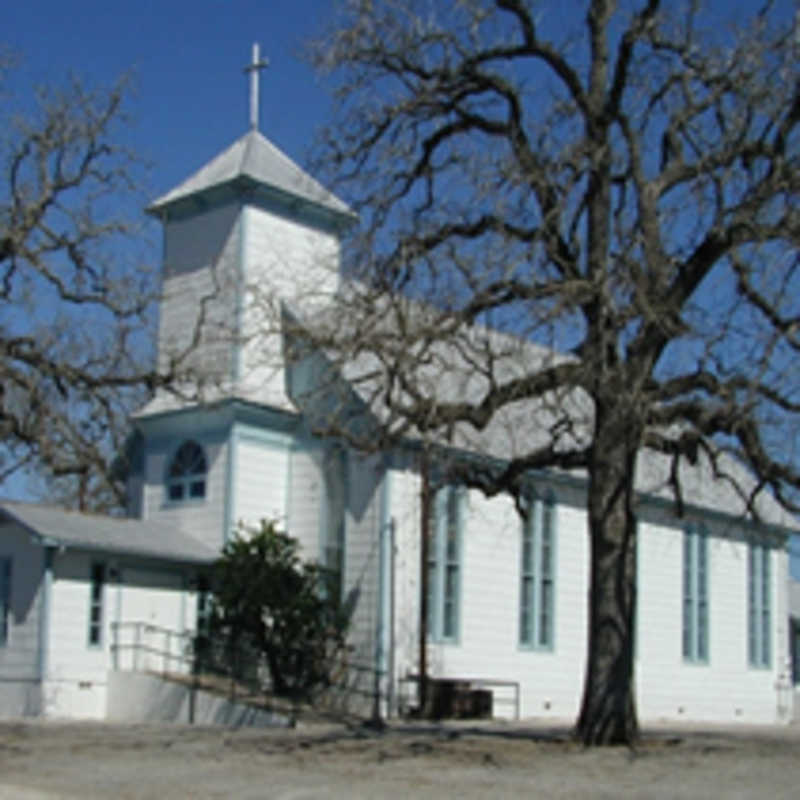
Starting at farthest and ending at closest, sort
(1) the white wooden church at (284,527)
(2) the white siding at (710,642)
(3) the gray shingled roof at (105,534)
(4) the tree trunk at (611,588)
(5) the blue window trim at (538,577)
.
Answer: (2) the white siding at (710,642), (5) the blue window trim at (538,577), (1) the white wooden church at (284,527), (3) the gray shingled roof at (105,534), (4) the tree trunk at (611,588)

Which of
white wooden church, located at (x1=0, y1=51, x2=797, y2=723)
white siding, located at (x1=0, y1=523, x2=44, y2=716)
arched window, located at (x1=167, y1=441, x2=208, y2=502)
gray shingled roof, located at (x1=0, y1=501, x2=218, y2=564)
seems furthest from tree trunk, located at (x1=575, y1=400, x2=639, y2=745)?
arched window, located at (x1=167, y1=441, x2=208, y2=502)

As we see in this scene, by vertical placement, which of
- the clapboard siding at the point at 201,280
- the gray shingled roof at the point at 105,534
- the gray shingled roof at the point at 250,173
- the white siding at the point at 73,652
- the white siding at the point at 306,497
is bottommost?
the white siding at the point at 73,652

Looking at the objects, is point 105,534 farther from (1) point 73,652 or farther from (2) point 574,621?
(2) point 574,621

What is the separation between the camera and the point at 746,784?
1334 centimetres

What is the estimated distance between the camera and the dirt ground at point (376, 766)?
1268 cm

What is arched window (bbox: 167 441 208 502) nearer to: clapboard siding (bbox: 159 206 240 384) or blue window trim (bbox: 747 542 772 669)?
clapboard siding (bbox: 159 206 240 384)

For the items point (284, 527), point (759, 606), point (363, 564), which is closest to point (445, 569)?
point (363, 564)

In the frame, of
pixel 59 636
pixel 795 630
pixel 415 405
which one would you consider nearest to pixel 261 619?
pixel 59 636

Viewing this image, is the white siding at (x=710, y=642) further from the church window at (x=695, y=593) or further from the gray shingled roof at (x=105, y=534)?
the gray shingled roof at (x=105, y=534)

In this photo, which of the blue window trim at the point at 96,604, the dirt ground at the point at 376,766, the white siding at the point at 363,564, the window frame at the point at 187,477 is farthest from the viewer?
the window frame at the point at 187,477

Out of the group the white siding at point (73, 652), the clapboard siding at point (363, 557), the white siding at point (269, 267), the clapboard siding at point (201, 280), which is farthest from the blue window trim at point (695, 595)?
the white siding at point (73, 652)

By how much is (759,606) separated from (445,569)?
13373 mm

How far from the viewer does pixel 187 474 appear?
88.7 ft

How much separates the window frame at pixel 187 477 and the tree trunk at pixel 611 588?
11679mm
